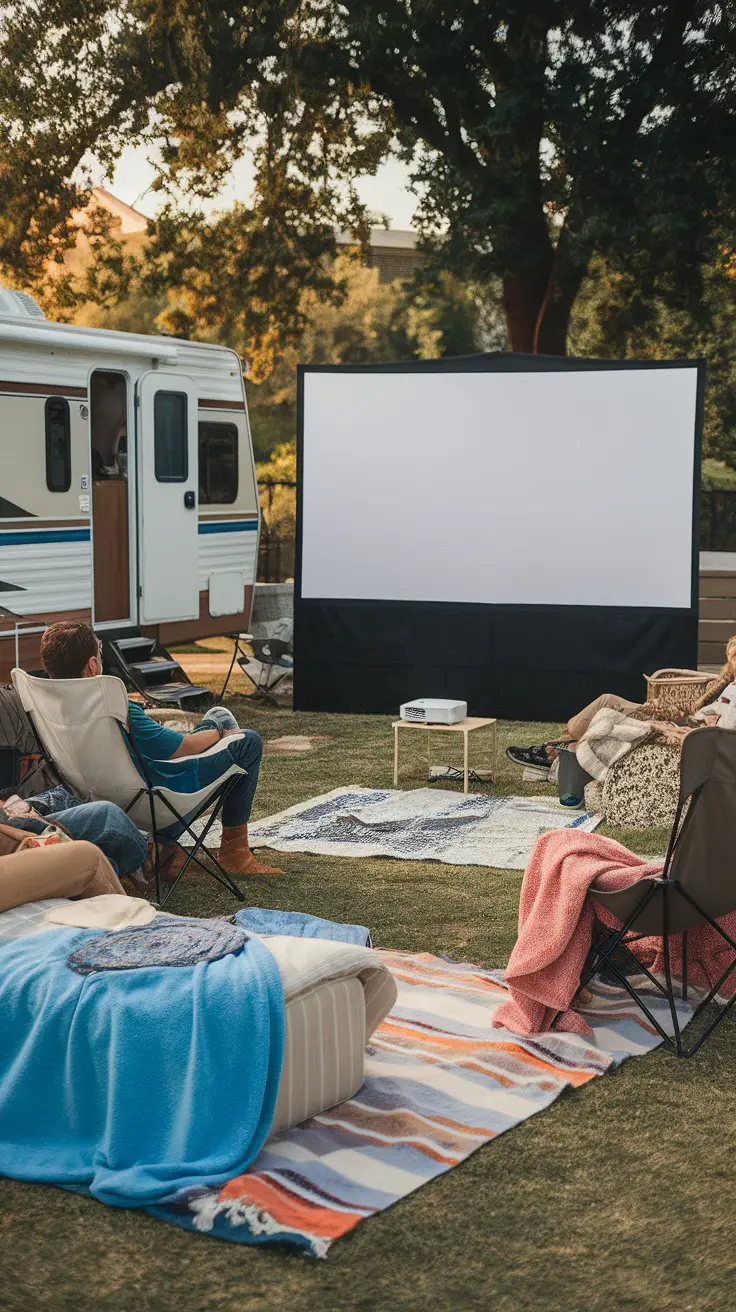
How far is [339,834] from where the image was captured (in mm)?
5477

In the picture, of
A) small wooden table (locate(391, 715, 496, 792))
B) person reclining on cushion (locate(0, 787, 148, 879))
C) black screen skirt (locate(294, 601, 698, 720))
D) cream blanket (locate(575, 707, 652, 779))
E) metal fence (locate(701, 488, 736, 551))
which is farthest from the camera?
metal fence (locate(701, 488, 736, 551))

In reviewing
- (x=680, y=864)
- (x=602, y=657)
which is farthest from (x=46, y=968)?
(x=602, y=657)

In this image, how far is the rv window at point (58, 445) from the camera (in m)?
7.70

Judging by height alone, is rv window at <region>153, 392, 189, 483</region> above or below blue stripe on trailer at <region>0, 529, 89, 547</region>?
above

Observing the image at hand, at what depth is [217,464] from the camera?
9227 millimetres

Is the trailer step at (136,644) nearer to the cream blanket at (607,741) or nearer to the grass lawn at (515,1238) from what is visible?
the cream blanket at (607,741)

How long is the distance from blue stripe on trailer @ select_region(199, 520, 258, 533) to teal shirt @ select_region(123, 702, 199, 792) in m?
4.60

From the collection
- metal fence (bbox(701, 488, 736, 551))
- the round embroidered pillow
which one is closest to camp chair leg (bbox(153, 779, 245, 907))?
the round embroidered pillow

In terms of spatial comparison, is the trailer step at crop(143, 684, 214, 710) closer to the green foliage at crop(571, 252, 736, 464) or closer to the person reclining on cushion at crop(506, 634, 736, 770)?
the person reclining on cushion at crop(506, 634, 736, 770)

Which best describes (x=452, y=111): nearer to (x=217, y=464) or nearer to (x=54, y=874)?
(x=217, y=464)

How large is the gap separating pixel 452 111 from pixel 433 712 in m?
7.45

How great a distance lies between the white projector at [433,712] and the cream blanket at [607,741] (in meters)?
0.66

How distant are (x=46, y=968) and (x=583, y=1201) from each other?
3.55ft

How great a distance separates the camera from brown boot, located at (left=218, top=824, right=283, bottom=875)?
4859 millimetres
